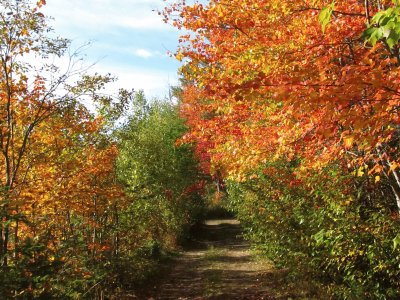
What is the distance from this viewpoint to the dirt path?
10570 mm

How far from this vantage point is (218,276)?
1237 cm

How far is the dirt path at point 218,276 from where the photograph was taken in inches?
416

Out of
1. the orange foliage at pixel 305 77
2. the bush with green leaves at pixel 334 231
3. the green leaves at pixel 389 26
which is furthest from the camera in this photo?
the bush with green leaves at pixel 334 231

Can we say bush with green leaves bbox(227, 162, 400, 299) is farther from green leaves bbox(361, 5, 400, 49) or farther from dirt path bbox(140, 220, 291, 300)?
green leaves bbox(361, 5, 400, 49)

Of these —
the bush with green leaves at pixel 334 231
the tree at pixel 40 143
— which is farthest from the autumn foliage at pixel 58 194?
the bush with green leaves at pixel 334 231

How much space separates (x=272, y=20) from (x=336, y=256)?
467 cm

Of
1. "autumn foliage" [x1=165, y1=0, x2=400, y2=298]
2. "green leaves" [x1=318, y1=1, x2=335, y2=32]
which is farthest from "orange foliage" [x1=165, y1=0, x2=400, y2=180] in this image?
"green leaves" [x1=318, y1=1, x2=335, y2=32]

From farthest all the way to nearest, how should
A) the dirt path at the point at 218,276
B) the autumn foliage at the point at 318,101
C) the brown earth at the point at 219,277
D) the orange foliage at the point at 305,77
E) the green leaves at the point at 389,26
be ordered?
the dirt path at the point at 218,276, the brown earth at the point at 219,277, the autumn foliage at the point at 318,101, the orange foliage at the point at 305,77, the green leaves at the point at 389,26

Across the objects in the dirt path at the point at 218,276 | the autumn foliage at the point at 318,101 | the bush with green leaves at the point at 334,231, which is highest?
the autumn foliage at the point at 318,101

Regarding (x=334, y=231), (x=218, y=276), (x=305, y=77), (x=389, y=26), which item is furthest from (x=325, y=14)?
(x=218, y=276)

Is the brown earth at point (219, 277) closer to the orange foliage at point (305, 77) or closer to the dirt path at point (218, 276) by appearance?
the dirt path at point (218, 276)

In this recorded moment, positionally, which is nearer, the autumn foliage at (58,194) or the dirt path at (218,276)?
the autumn foliage at (58,194)

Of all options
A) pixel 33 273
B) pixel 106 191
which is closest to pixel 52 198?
pixel 106 191

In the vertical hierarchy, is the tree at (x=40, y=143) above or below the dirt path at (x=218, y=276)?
above
